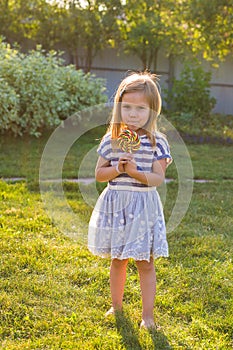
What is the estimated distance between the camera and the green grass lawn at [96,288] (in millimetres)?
2545

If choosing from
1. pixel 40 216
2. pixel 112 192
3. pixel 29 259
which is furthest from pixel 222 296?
pixel 40 216

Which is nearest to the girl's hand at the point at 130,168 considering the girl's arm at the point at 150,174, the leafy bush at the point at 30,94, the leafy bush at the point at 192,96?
the girl's arm at the point at 150,174

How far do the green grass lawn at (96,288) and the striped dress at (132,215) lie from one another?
1.35ft

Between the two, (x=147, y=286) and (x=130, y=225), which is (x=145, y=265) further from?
(x=130, y=225)

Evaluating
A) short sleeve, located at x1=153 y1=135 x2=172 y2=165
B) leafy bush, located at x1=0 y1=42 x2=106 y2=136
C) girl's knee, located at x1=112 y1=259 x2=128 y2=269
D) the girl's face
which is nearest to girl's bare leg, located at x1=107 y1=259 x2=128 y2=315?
girl's knee, located at x1=112 y1=259 x2=128 y2=269

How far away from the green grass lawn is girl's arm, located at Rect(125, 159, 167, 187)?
2.50 ft

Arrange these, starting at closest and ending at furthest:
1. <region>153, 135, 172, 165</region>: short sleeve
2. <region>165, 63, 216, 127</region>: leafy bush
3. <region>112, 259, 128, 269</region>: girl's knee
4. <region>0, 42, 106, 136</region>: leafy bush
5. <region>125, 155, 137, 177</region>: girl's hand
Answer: <region>125, 155, 137, 177</region>: girl's hand → <region>153, 135, 172, 165</region>: short sleeve → <region>112, 259, 128, 269</region>: girl's knee → <region>0, 42, 106, 136</region>: leafy bush → <region>165, 63, 216, 127</region>: leafy bush

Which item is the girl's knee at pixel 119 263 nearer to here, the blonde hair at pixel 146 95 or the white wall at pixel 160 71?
the blonde hair at pixel 146 95

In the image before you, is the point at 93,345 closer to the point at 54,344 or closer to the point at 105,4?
the point at 54,344

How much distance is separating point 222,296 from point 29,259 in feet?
4.16

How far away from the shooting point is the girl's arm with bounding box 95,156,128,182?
8.14ft

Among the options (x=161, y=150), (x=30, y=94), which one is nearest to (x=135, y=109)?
(x=161, y=150)

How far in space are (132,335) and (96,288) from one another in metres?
0.57

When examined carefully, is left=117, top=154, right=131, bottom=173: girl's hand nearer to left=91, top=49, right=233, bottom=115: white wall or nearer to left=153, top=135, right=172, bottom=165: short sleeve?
left=153, top=135, right=172, bottom=165: short sleeve
